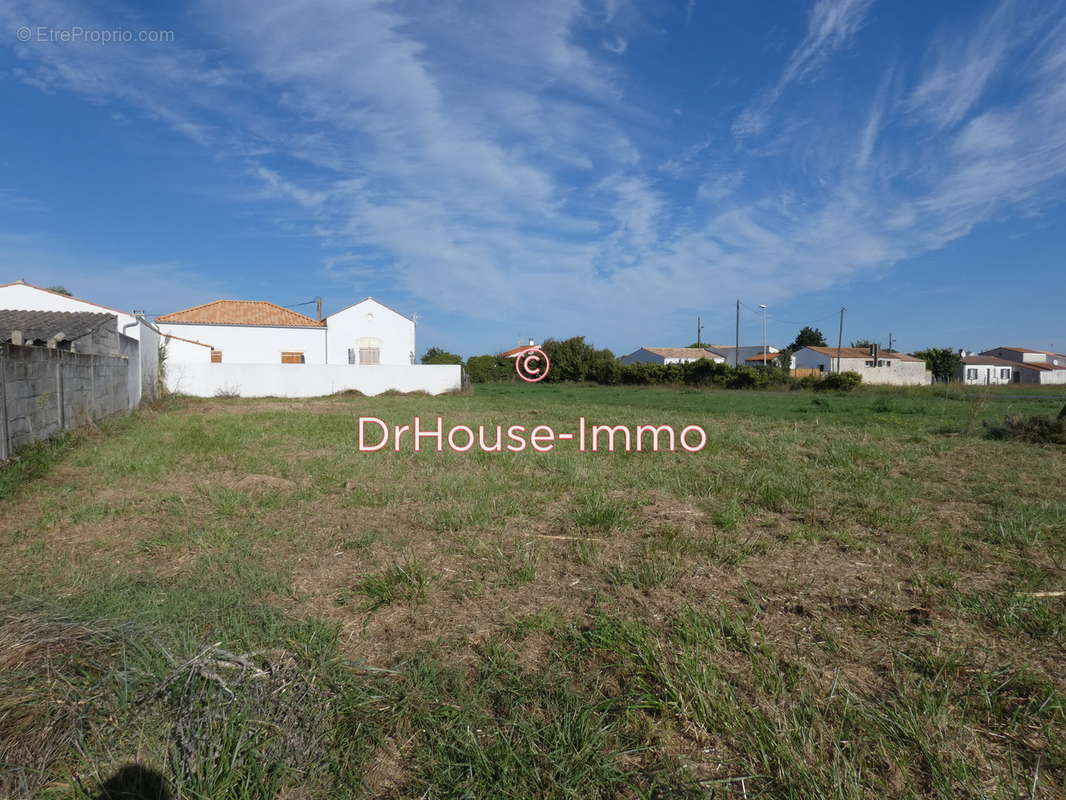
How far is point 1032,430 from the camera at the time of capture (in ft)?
28.7

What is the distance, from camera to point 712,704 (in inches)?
80.1

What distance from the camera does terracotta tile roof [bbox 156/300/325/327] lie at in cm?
2841

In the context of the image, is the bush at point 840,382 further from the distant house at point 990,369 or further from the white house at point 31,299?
the distant house at point 990,369

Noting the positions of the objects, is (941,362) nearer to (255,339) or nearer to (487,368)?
(487,368)

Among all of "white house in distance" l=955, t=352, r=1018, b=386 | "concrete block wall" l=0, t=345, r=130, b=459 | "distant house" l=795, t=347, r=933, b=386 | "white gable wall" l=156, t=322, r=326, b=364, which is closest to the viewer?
"concrete block wall" l=0, t=345, r=130, b=459

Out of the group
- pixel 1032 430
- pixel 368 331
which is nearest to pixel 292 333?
pixel 368 331

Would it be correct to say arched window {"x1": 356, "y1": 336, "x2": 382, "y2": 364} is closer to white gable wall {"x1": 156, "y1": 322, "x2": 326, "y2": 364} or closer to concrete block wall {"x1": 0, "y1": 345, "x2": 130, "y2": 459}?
white gable wall {"x1": 156, "y1": 322, "x2": 326, "y2": 364}

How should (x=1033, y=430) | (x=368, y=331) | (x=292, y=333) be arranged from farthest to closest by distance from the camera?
(x=368, y=331)
(x=292, y=333)
(x=1033, y=430)

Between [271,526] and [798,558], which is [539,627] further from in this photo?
[271,526]

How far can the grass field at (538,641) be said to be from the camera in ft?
5.73

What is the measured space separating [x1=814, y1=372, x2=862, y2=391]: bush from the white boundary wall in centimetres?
2129

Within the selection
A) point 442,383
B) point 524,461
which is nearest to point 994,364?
point 442,383

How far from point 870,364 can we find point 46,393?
59.3 metres

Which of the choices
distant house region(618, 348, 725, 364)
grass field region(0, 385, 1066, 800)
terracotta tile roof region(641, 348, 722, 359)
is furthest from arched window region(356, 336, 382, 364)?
terracotta tile roof region(641, 348, 722, 359)
